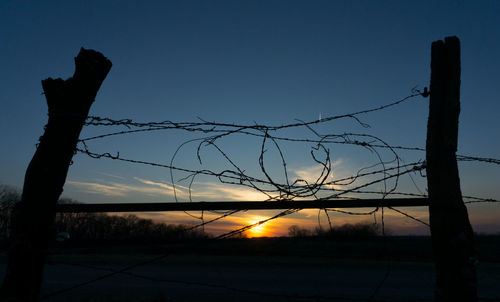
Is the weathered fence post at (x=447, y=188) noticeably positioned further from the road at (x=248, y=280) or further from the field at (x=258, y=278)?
the road at (x=248, y=280)

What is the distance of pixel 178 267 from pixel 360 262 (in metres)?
10.1

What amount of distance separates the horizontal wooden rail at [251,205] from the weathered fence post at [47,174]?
0.21 metres

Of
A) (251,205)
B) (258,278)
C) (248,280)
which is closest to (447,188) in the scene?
(251,205)

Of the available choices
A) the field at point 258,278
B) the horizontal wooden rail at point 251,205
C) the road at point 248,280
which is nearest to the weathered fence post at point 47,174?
the horizontal wooden rail at point 251,205

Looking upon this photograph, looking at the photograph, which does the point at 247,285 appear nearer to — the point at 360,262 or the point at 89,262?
the point at 360,262

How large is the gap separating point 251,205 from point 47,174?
1.67 m

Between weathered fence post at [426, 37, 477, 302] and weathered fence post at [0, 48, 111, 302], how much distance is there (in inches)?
113

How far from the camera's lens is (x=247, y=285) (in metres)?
→ 12.1

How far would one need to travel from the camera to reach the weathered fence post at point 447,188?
2322mm

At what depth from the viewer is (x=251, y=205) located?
Answer: 2570mm

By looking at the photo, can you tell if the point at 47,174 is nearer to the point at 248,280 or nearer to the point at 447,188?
the point at 447,188

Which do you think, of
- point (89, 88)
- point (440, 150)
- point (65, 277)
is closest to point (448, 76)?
point (440, 150)

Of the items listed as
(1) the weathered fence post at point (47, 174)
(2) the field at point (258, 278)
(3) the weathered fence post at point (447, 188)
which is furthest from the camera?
(2) the field at point (258, 278)

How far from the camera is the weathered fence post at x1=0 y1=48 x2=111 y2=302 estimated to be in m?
2.51
